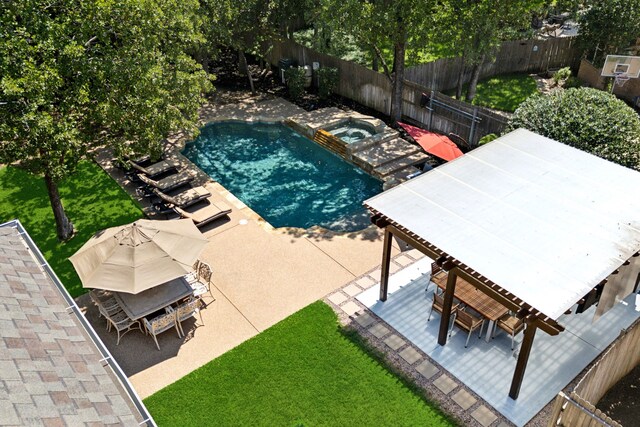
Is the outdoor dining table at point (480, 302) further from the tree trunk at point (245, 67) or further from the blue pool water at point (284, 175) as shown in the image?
the tree trunk at point (245, 67)

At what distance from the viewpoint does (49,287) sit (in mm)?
8320

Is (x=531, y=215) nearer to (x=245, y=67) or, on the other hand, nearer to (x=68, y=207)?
(x=68, y=207)

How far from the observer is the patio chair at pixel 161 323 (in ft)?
38.5

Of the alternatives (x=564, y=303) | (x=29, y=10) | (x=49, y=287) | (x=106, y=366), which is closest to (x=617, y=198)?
(x=564, y=303)

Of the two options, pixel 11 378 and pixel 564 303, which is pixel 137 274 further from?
pixel 564 303

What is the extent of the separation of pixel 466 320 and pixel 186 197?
397 inches

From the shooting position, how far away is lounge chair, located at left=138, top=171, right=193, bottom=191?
17375 mm

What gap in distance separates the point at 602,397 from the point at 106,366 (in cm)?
968

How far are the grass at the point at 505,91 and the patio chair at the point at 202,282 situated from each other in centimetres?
1573

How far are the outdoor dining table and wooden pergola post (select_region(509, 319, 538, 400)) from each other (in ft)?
4.55

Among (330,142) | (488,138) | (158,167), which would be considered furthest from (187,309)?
(488,138)

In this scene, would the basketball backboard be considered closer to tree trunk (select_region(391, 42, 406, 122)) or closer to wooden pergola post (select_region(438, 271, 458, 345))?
tree trunk (select_region(391, 42, 406, 122))

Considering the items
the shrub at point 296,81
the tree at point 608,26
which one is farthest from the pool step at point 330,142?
the tree at point 608,26

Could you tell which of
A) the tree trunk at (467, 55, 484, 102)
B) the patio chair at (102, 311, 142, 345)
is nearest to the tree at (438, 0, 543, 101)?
the tree trunk at (467, 55, 484, 102)
